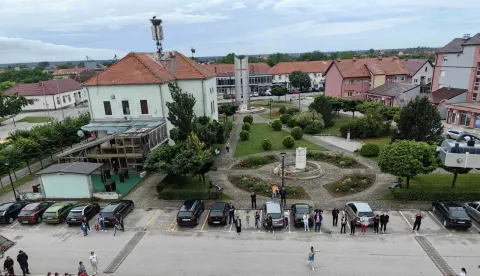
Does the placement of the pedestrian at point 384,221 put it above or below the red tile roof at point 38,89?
below

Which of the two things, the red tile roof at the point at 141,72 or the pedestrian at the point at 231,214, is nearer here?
the pedestrian at the point at 231,214

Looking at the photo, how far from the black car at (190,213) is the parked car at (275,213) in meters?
4.29

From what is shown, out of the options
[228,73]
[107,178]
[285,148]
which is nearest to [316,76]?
[228,73]

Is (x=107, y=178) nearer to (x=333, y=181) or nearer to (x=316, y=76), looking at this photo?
(x=333, y=181)

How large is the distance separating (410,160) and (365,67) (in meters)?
48.3

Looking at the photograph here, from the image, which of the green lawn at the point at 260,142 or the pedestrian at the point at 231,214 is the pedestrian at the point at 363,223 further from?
the green lawn at the point at 260,142

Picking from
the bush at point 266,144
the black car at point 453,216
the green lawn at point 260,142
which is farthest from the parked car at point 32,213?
the black car at point 453,216

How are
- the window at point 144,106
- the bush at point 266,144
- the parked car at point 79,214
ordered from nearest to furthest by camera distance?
the parked car at point 79,214
the window at point 144,106
the bush at point 266,144

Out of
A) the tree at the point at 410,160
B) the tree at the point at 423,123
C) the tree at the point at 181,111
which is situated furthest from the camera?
the tree at the point at 423,123

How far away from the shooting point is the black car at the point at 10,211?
21.1 meters

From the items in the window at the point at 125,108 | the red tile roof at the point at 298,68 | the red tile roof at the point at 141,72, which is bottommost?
the window at the point at 125,108

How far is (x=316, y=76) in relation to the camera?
298 feet

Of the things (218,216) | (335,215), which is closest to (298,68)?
(335,215)

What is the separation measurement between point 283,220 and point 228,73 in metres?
70.1
